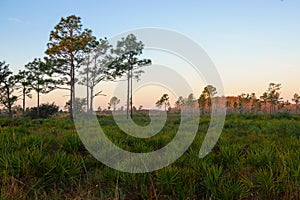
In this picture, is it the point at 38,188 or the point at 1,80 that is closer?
the point at 38,188

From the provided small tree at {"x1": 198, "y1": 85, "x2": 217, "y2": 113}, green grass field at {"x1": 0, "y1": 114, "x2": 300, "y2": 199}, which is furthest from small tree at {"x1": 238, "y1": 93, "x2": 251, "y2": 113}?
green grass field at {"x1": 0, "y1": 114, "x2": 300, "y2": 199}

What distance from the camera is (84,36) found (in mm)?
26094

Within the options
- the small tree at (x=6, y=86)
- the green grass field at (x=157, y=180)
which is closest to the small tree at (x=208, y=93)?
the green grass field at (x=157, y=180)

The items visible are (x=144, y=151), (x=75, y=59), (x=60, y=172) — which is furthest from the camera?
(x=75, y=59)

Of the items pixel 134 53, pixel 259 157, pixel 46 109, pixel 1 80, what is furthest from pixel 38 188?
pixel 1 80

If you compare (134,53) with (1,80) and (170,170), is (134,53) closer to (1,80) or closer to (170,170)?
(1,80)

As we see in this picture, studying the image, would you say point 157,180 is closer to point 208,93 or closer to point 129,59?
point 208,93

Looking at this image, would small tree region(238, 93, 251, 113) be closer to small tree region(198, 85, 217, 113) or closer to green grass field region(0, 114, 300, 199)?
small tree region(198, 85, 217, 113)

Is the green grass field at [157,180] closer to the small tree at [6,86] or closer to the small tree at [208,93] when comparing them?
the small tree at [208,93]

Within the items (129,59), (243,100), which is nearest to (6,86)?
(129,59)

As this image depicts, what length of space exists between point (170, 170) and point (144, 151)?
5.36 feet

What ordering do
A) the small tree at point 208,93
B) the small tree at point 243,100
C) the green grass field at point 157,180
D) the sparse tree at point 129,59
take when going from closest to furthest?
the green grass field at point 157,180 < the small tree at point 208,93 < the sparse tree at point 129,59 < the small tree at point 243,100

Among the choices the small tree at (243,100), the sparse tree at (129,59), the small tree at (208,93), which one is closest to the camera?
the small tree at (208,93)

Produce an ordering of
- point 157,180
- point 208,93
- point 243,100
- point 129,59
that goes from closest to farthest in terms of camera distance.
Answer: point 157,180 < point 208,93 < point 129,59 < point 243,100
